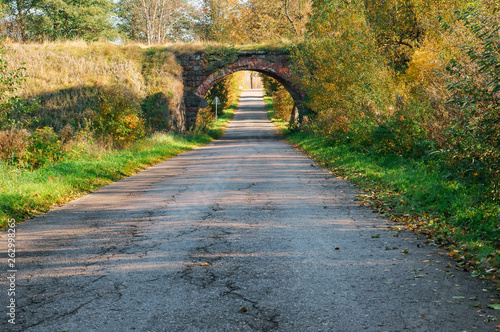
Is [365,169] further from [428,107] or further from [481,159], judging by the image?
[481,159]

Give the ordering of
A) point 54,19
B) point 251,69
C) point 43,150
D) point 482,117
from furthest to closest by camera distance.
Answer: point 54,19 < point 251,69 < point 43,150 < point 482,117

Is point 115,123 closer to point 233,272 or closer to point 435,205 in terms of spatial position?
point 435,205

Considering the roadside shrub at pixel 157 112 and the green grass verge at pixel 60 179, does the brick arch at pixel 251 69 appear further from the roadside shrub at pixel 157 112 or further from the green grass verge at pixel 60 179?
the green grass verge at pixel 60 179

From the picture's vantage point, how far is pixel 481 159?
630cm

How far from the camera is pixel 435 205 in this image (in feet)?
25.0

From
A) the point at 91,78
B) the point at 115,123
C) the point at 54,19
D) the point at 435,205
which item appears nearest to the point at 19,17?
the point at 54,19

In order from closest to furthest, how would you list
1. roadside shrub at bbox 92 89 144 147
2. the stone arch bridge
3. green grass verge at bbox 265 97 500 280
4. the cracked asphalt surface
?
the cracked asphalt surface, green grass verge at bbox 265 97 500 280, roadside shrub at bbox 92 89 144 147, the stone arch bridge

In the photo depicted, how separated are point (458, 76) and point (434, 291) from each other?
5462 millimetres

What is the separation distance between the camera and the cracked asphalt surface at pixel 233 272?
3777 mm

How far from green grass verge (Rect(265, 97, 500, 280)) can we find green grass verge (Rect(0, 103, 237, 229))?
6449 millimetres

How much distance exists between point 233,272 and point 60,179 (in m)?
6.98

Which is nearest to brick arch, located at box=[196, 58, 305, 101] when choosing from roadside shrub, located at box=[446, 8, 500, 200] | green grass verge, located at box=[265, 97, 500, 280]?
green grass verge, located at box=[265, 97, 500, 280]

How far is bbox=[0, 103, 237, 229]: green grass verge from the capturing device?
8.12 meters

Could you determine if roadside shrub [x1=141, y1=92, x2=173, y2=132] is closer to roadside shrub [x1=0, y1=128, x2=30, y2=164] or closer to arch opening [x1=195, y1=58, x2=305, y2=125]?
arch opening [x1=195, y1=58, x2=305, y2=125]
